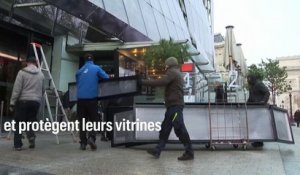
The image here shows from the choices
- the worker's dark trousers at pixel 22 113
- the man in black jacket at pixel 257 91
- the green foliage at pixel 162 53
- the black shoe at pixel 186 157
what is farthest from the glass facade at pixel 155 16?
the black shoe at pixel 186 157

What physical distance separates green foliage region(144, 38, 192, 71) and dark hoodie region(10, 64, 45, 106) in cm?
624

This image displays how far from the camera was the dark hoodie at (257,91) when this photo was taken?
907 centimetres

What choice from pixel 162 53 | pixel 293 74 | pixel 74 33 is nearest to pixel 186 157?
pixel 162 53

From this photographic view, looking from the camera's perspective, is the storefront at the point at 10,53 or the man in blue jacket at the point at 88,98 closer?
the man in blue jacket at the point at 88,98

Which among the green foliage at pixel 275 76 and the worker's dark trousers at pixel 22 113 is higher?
the green foliage at pixel 275 76

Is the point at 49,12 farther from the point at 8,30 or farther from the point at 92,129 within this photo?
the point at 92,129

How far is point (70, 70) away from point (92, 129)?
844 cm

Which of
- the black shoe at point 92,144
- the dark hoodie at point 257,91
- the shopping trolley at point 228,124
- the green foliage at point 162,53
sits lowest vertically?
the black shoe at point 92,144

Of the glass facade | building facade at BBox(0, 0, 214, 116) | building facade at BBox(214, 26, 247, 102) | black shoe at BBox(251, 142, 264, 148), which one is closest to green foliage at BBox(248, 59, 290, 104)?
the glass facade

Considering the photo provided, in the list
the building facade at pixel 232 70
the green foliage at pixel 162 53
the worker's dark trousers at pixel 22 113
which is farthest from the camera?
the building facade at pixel 232 70

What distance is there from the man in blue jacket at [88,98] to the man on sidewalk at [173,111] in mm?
1303

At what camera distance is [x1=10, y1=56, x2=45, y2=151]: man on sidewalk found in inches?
281

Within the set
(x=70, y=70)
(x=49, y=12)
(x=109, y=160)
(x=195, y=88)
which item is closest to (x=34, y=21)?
(x=49, y=12)

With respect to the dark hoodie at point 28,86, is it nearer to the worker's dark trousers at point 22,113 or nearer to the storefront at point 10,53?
the worker's dark trousers at point 22,113
